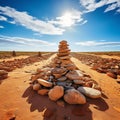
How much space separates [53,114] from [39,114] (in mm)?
479

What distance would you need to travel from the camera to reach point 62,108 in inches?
172

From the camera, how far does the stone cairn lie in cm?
478

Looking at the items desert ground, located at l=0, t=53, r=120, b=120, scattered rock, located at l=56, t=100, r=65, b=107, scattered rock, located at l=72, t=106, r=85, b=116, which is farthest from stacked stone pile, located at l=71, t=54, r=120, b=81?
scattered rock, located at l=56, t=100, r=65, b=107

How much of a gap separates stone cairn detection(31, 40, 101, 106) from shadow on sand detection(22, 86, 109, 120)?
205mm

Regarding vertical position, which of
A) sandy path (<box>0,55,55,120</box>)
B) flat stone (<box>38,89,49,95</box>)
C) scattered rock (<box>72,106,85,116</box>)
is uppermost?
flat stone (<box>38,89,49,95</box>)

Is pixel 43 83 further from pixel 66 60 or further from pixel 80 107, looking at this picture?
pixel 66 60

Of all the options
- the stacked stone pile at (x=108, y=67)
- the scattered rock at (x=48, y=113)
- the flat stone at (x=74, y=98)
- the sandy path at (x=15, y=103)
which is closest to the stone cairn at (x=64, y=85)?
the flat stone at (x=74, y=98)

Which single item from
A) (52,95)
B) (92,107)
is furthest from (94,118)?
(52,95)

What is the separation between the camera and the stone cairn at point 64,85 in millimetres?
4782

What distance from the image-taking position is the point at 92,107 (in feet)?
14.8

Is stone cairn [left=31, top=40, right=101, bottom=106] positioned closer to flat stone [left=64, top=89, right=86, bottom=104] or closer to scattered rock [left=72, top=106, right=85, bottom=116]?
flat stone [left=64, top=89, right=86, bottom=104]

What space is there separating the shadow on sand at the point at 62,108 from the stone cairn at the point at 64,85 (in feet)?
0.67

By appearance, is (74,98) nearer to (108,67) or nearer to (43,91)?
(43,91)

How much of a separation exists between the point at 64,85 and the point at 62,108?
1568mm
